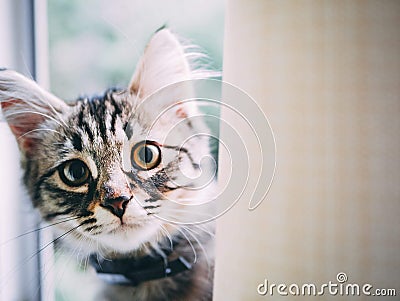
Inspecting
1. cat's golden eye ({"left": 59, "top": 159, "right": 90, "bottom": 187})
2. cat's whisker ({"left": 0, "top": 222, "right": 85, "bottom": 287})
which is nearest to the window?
cat's whisker ({"left": 0, "top": 222, "right": 85, "bottom": 287})

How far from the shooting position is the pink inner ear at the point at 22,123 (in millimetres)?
1096

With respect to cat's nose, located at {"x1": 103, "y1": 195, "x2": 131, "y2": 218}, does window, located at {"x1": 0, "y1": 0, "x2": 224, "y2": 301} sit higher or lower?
higher

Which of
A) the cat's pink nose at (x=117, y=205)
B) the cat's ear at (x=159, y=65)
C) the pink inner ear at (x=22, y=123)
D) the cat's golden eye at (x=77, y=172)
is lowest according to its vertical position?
the cat's pink nose at (x=117, y=205)

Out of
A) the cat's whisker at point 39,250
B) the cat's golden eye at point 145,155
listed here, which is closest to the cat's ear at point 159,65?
the cat's golden eye at point 145,155

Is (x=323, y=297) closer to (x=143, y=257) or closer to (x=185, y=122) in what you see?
(x=143, y=257)

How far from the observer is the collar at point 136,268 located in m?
1.14

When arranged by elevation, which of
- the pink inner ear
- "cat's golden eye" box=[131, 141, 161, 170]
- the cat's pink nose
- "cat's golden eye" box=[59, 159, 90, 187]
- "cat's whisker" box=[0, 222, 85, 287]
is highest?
the pink inner ear

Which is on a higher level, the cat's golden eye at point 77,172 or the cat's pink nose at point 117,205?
the cat's golden eye at point 77,172

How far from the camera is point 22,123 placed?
1.11 meters

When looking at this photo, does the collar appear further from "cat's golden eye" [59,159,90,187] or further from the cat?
"cat's golden eye" [59,159,90,187]

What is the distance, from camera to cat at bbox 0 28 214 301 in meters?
1.10

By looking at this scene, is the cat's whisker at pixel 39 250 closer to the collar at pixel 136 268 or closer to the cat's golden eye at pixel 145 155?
the collar at pixel 136 268

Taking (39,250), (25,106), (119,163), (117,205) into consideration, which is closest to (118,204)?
(117,205)

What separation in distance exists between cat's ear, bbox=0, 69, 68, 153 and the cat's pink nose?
268 mm
